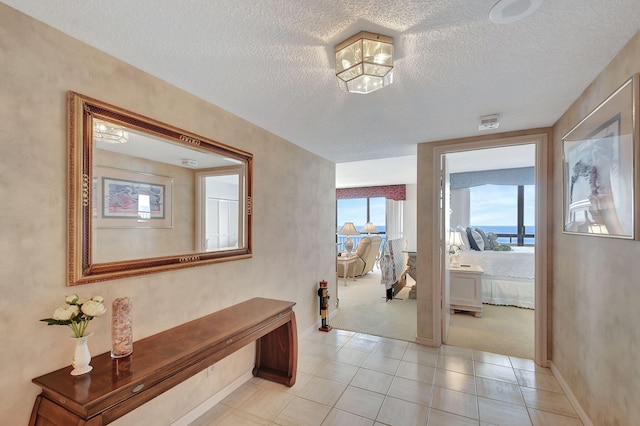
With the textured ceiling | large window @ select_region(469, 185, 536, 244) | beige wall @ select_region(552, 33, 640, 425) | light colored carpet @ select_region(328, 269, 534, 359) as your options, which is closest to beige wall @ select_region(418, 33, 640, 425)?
beige wall @ select_region(552, 33, 640, 425)

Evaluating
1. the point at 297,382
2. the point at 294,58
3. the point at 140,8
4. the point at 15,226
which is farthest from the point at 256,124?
the point at 297,382

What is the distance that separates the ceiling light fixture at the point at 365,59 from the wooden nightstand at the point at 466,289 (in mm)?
3478

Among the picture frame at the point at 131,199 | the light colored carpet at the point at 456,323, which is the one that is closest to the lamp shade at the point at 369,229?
the light colored carpet at the point at 456,323

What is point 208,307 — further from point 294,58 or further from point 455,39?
point 455,39

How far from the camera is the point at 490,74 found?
169 cm

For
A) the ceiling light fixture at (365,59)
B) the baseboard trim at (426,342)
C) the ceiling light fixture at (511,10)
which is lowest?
the baseboard trim at (426,342)

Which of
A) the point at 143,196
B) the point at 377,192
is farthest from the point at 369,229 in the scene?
the point at 143,196

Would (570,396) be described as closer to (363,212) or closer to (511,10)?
(511,10)

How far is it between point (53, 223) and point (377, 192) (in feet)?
24.8

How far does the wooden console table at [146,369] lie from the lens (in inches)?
44.4

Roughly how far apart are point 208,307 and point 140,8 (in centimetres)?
183

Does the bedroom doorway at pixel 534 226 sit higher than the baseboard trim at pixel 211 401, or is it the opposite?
the bedroom doorway at pixel 534 226

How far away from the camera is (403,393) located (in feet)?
7.36

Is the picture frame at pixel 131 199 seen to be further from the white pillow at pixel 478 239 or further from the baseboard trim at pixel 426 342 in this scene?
the white pillow at pixel 478 239
